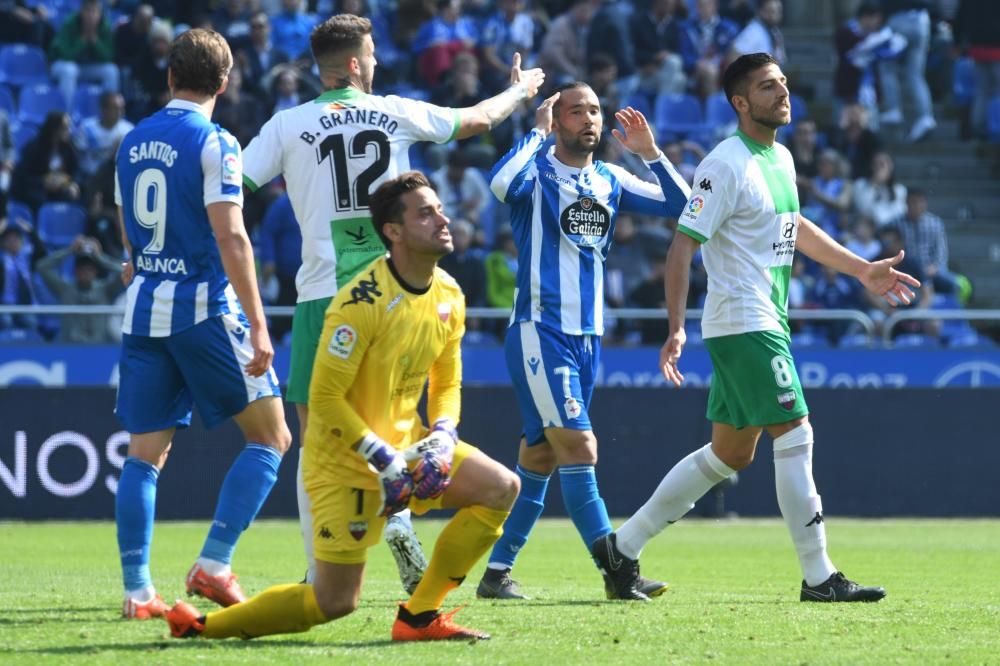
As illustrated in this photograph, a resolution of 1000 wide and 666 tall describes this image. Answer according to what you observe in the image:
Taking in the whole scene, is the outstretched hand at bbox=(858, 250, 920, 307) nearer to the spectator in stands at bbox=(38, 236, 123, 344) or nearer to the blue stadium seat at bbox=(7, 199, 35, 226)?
the spectator in stands at bbox=(38, 236, 123, 344)

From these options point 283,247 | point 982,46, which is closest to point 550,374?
point 283,247

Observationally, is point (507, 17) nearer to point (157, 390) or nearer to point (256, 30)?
point (256, 30)

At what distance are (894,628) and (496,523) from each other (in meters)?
1.84

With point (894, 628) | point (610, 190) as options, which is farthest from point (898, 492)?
point (894, 628)

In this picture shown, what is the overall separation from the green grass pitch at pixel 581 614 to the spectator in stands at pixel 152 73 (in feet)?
26.9

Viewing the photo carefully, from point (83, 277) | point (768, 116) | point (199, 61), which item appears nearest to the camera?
point (199, 61)

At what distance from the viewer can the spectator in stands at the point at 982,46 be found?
23.6 m

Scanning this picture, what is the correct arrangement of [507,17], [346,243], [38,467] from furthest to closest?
[507,17] → [38,467] → [346,243]

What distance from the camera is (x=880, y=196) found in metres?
20.8

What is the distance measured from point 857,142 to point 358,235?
14757mm

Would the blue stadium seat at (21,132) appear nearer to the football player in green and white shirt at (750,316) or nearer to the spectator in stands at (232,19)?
the spectator in stands at (232,19)

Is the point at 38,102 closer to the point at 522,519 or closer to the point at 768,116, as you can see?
the point at 522,519

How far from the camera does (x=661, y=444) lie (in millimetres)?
15828

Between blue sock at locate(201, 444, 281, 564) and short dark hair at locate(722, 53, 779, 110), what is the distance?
3.02m
